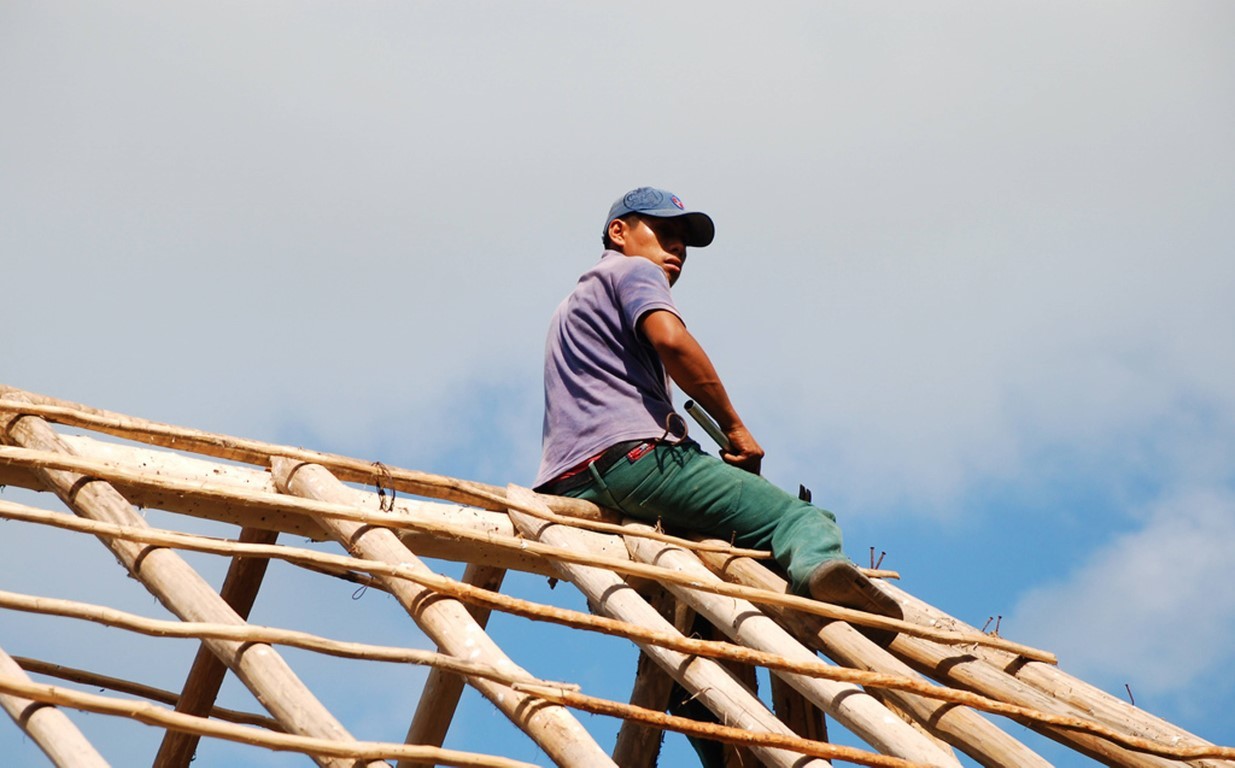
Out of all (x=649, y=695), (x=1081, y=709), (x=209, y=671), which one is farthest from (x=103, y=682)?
(x=1081, y=709)

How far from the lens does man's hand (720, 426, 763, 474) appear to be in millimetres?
4836

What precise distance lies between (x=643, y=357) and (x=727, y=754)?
129 cm

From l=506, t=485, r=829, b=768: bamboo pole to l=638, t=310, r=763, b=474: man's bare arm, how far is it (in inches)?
25.6

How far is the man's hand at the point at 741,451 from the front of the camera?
4.84 meters

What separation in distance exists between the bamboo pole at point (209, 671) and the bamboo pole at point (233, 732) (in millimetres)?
1595

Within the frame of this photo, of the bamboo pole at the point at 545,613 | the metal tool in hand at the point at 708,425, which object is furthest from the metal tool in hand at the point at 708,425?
the bamboo pole at the point at 545,613

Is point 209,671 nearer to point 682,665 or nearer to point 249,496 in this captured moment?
point 249,496

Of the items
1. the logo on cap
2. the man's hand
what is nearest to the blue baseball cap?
the logo on cap

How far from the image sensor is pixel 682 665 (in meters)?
3.70

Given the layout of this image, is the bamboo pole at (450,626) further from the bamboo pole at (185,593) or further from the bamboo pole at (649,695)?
the bamboo pole at (649,695)

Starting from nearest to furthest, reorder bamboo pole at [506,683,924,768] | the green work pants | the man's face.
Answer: bamboo pole at [506,683,924,768] < the green work pants < the man's face

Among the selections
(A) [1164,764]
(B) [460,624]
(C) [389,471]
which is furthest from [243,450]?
(A) [1164,764]

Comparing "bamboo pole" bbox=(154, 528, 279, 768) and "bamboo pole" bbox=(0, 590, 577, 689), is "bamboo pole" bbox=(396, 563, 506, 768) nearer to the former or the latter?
"bamboo pole" bbox=(154, 528, 279, 768)

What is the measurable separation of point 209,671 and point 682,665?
1641mm
